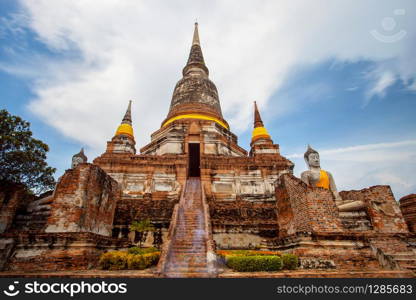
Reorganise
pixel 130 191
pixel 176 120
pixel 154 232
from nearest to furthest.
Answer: pixel 154 232, pixel 130 191, pixel 176 120

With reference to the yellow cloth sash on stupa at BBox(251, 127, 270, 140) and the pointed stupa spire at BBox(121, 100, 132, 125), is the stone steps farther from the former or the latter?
the pointed stupa spire at BBox(121, 100, 132, 125)

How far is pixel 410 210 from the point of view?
404 inches

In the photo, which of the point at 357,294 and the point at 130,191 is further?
the point at 130,191

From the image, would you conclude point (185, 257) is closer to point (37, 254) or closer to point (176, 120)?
point (37, 254)

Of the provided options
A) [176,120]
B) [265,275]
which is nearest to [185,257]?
[265,275]

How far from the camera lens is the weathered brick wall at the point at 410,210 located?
9.98 metres

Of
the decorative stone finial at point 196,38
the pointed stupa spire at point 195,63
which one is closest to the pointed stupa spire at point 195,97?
the pointed stupa spire at point 195,63

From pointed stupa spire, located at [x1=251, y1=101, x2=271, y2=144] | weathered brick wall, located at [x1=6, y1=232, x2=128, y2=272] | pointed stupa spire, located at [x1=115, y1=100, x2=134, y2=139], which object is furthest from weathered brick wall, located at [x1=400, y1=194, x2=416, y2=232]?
pointed stupa spire, located at [x1=115, y1=100, x2=134, y2=139]

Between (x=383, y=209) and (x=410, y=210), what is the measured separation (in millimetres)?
2184

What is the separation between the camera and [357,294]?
445 cm

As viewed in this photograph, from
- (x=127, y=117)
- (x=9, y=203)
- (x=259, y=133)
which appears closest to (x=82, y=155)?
(x=9, y=203)

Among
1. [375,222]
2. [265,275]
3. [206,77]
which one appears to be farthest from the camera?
[206,77]

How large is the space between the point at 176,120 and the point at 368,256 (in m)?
16.0

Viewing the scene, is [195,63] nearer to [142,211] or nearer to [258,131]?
[258,131]
